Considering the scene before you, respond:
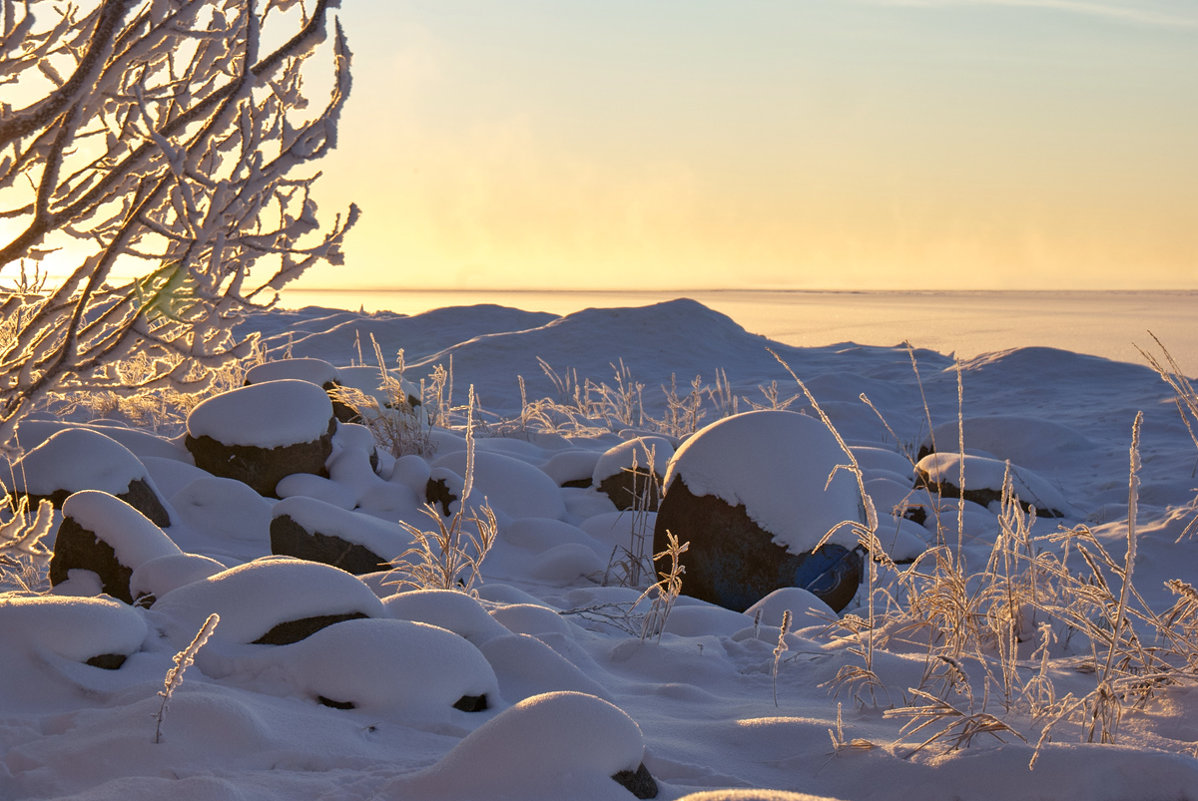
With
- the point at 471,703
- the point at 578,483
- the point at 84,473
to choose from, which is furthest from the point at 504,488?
the point at 471,703

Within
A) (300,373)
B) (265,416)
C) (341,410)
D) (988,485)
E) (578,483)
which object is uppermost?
(300,373)

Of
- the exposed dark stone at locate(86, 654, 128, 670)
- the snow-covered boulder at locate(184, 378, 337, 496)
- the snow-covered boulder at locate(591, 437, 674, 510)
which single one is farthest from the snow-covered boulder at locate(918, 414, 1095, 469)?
the exposed dark stone at locate(86, 654, 128, 670)

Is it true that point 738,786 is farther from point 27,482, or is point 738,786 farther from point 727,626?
point 27,482

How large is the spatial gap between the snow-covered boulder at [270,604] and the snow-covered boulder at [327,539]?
4.49 feet

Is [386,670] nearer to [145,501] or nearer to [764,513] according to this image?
[764,513]

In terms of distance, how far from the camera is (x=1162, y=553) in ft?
17.9

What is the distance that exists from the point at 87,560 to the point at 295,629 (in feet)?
3.83

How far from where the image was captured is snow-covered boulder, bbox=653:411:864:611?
4.44 m

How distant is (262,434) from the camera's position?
17.7 ft

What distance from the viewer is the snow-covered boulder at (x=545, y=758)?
1.81 meters

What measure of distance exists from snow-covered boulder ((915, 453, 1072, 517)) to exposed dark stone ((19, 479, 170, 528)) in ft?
14.9

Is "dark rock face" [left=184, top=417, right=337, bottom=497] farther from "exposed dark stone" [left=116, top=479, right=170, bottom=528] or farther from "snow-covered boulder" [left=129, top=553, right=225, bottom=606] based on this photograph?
"snow-covered boulder" [left=129, top=553, right=225, bottom=606]

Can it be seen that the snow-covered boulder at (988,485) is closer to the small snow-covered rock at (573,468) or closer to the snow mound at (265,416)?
the small snow-covered rock at (573,468)

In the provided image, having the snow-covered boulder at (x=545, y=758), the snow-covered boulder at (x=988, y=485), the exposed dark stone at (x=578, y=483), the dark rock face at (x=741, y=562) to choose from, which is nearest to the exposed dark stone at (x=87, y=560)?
the snow-covered boulder at (x=545, y=758)
